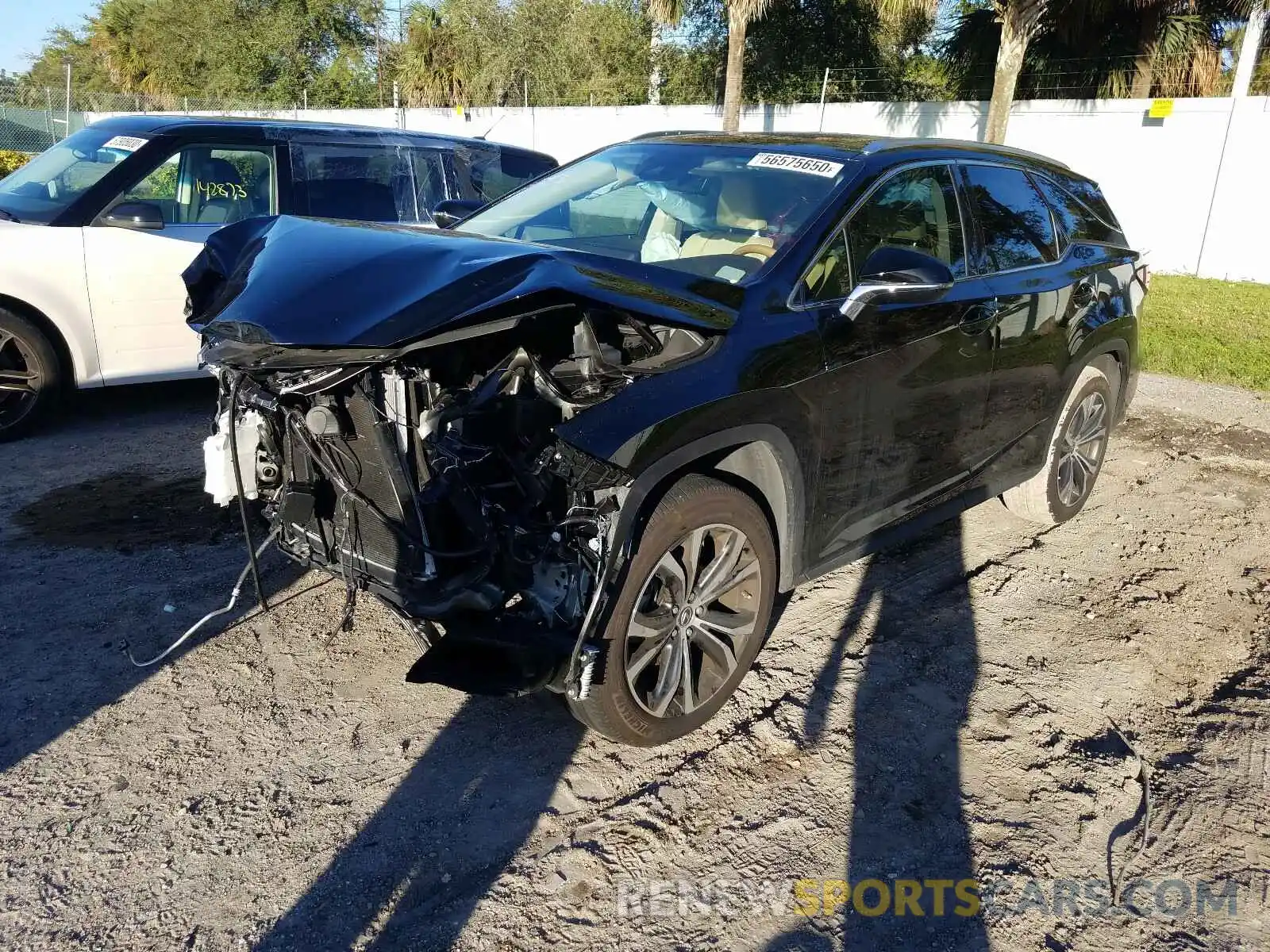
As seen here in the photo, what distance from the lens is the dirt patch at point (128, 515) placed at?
458cm

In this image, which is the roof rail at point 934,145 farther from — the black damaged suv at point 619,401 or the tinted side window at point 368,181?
the tinted side window at point 368,181

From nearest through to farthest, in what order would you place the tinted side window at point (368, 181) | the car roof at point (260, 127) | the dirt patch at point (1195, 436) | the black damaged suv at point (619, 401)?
the black damaged suv at point (619, 401) → the car roof at point (260, 127) → the tinted side window at point (368, 181) → the dirt patch at point (1195, 436)

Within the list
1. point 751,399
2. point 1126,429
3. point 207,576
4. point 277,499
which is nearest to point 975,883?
point 751,399

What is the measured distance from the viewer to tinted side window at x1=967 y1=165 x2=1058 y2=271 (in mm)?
4289

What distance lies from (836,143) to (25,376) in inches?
194

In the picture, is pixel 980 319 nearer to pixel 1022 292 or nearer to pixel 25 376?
pixel 1022 292

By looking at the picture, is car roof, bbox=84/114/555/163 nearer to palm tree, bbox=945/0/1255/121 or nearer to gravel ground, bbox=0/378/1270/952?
gravel ground, bbox=0/378/1270/952

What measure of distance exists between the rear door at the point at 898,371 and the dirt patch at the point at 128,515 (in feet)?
9.46

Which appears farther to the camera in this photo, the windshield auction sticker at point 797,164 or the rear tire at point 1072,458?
the rear tire at point 1072,458

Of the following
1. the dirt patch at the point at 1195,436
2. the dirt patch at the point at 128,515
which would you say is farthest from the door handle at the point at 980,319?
the dirt patch at the point at 1195,436

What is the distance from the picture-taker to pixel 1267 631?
427 cm

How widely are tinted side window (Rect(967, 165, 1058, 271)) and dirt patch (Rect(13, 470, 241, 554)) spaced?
3.75 meters

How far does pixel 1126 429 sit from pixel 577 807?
6101 millimetres

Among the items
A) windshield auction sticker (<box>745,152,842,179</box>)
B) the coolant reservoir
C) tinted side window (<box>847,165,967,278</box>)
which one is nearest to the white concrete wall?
tinted side window (<box>847,165,967,278</box>)
